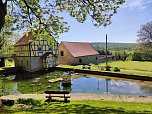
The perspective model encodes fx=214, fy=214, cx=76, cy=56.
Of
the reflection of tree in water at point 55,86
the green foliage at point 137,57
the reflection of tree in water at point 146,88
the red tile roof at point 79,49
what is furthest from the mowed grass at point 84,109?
the green foliage at point 137,57

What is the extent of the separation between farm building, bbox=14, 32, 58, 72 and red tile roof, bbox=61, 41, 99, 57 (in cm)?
535

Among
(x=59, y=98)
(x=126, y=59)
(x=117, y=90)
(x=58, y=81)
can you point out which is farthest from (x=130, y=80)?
(x=126, y=59)

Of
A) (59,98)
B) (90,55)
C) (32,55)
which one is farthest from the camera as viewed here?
(90,55)

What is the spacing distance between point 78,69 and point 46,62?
23.9 feet

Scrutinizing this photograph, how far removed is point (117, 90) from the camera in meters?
24.2

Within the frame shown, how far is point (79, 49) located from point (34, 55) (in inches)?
536

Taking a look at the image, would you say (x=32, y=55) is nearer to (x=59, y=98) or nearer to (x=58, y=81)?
(x=58, y=81)

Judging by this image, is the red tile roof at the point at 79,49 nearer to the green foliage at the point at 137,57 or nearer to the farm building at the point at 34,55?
the farm building at the point at 34,55

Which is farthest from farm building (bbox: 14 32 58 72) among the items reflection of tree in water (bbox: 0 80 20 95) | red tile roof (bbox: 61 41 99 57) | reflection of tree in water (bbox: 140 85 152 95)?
reflection of tree in water (bbox: 140 85 152 95)

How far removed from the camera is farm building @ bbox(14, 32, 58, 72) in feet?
135

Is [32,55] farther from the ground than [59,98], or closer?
farther from the ground

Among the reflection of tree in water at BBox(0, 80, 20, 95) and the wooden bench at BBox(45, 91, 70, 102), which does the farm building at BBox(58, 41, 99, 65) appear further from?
the wooden bench at BBox(45, 91, 70, 102)

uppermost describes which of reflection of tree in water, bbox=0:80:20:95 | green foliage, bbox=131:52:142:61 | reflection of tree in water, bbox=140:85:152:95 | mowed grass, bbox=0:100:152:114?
green foliage, bbox=131:52:142:61

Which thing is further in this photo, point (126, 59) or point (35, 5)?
point (126, 59)
